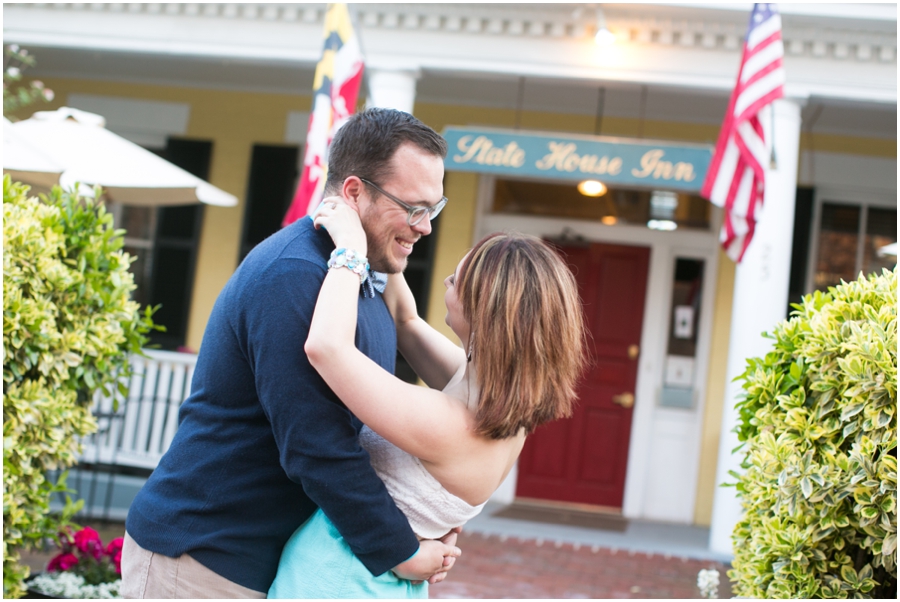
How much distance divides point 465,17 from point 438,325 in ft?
9.69

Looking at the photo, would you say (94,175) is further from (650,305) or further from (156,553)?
(650,305)

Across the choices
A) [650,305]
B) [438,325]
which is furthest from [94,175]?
[650,305]

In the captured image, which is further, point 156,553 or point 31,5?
point 31,5

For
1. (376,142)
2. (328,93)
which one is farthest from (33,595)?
(328,93)

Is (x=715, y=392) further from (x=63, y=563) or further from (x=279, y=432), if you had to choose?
(x=279, y=432)

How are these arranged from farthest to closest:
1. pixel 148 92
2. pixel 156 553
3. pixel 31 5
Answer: pixel 148 92
pixel 31 5
pixel 156 553

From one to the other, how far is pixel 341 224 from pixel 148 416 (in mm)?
5463

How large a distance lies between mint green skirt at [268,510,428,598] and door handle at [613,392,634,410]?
6.44 meters

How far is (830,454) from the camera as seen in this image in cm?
244

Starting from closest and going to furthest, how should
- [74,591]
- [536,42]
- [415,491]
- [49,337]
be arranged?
[415,491] → [49,337] → [74,591] → [536,42]

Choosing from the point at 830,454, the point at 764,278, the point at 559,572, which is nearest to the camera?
the point at 830,454

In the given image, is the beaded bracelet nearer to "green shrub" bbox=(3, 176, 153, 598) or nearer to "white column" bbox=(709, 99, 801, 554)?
"green shrub" bbox=(3, 176, 153, 598)

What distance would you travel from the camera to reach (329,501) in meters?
1.65

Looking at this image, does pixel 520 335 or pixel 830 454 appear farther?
pixel 830 454
